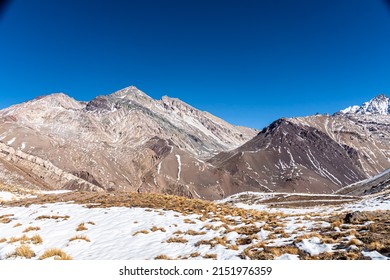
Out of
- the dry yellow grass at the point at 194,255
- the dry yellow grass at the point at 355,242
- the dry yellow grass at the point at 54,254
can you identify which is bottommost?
the dry yellow grass at the point at 194,255

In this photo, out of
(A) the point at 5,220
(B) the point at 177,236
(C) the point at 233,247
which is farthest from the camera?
(A) the point at 5,220

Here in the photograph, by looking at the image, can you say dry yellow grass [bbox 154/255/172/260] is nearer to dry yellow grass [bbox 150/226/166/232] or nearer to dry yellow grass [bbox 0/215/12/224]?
dry yellow grass [bbox 150/226/166/232]

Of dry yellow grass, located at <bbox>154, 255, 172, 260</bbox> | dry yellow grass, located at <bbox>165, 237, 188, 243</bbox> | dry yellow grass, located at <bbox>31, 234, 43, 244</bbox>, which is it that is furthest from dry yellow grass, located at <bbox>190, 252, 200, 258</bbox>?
dry yellow grass, located at <bbox>31, 234, 43, 244</bbox>

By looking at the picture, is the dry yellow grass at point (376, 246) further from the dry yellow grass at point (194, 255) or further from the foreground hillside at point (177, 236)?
the dry yellow grass at point (194, 255)

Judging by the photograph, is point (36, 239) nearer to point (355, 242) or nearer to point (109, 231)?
point (109, 231)

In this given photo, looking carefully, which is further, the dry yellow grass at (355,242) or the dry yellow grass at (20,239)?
the dry yellow grass at (20,239)

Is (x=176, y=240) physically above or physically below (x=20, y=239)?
below

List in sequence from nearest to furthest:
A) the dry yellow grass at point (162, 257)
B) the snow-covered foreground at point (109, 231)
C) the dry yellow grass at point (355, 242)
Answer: the dry yellow grass at point (355, 242) → the dry yellow grass at point (162, 257) → the snow-covered foreground at point (109, 231)

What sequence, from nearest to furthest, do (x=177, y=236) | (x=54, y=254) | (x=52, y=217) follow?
(x=54, y=254)
(x=177, y=236)
(x=52, y=217)

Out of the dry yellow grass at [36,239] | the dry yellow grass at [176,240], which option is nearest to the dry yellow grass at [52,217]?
the dry yellow grass at [36,239]

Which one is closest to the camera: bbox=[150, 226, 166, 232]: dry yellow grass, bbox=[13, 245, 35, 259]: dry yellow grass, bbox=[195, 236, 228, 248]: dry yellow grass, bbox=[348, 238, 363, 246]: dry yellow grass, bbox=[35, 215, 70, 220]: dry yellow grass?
bbox=[348, 238, 363, 246]: dry yellow grass

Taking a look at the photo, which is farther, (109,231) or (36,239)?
(109,231)

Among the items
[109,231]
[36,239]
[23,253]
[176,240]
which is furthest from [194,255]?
[36,239]
